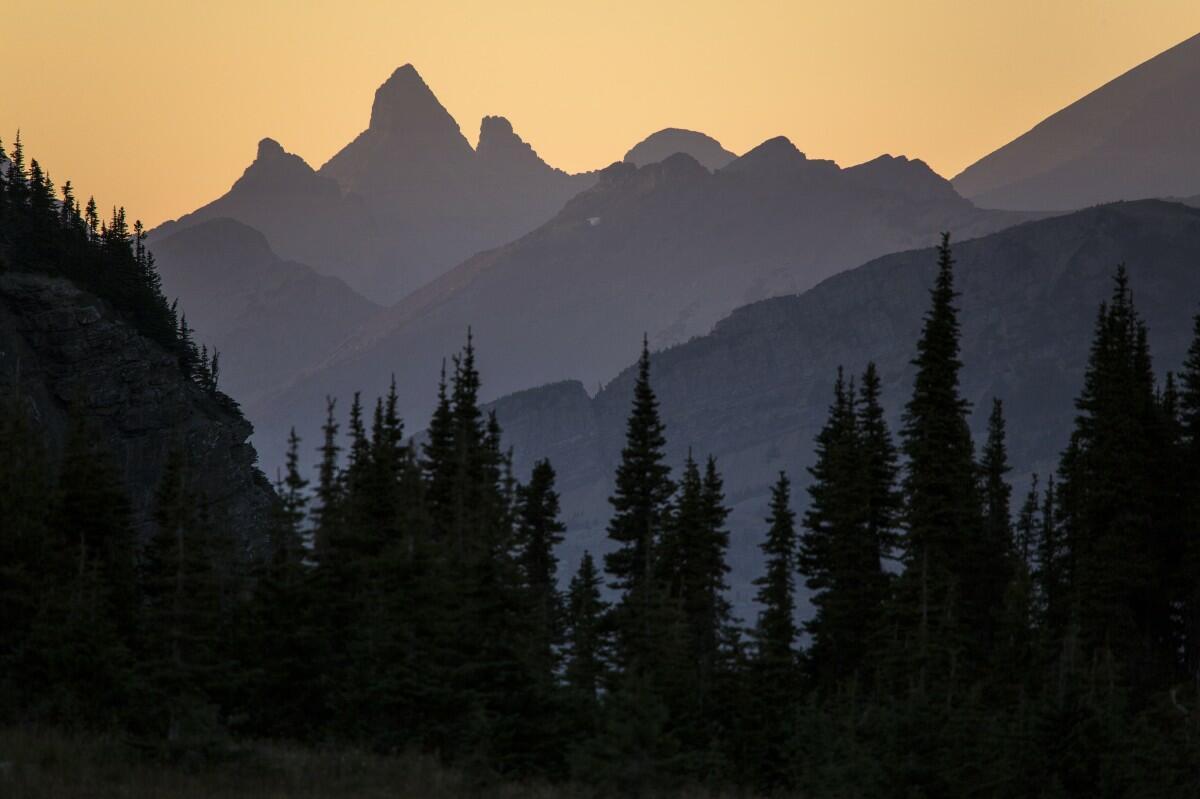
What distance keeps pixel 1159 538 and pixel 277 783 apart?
47333 millimetres

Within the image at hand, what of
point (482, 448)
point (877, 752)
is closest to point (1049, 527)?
point (482, 448)

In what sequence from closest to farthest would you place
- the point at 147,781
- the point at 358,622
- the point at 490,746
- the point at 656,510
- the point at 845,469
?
1. the point at 147,781
2. the point at 490,746
3. the point at 358,622
4. the point at 845,469
5. the point at 656,510

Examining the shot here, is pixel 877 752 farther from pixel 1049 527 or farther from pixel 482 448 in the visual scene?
pixel 1049 527

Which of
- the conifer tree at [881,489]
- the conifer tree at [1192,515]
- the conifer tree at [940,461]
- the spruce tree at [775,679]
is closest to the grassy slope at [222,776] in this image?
the spruce tree at [775,679]

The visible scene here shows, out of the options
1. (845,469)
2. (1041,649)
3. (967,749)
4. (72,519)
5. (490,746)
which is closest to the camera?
(490,746)

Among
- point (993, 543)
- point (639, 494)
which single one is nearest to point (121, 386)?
point (639, 494)

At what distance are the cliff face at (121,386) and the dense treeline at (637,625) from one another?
65.8 metres

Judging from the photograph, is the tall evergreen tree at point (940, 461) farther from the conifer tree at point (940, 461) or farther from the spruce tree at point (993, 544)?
the spruce tree at point (993, 544)

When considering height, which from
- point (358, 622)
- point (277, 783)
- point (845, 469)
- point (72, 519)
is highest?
point (845, 469)

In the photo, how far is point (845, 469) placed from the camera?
54781 mm

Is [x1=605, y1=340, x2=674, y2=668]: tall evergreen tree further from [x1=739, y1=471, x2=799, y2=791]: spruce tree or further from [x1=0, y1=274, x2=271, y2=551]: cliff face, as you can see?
[x1=0, y1=274, x2=271, y2=551]: cliff face

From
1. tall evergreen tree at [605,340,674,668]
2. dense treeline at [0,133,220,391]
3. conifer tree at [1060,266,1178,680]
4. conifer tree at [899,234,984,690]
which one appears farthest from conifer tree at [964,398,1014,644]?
dense treeline at [0,133,220,391]

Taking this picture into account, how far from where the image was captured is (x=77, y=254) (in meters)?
132

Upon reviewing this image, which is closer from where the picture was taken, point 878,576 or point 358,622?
point 358,622
